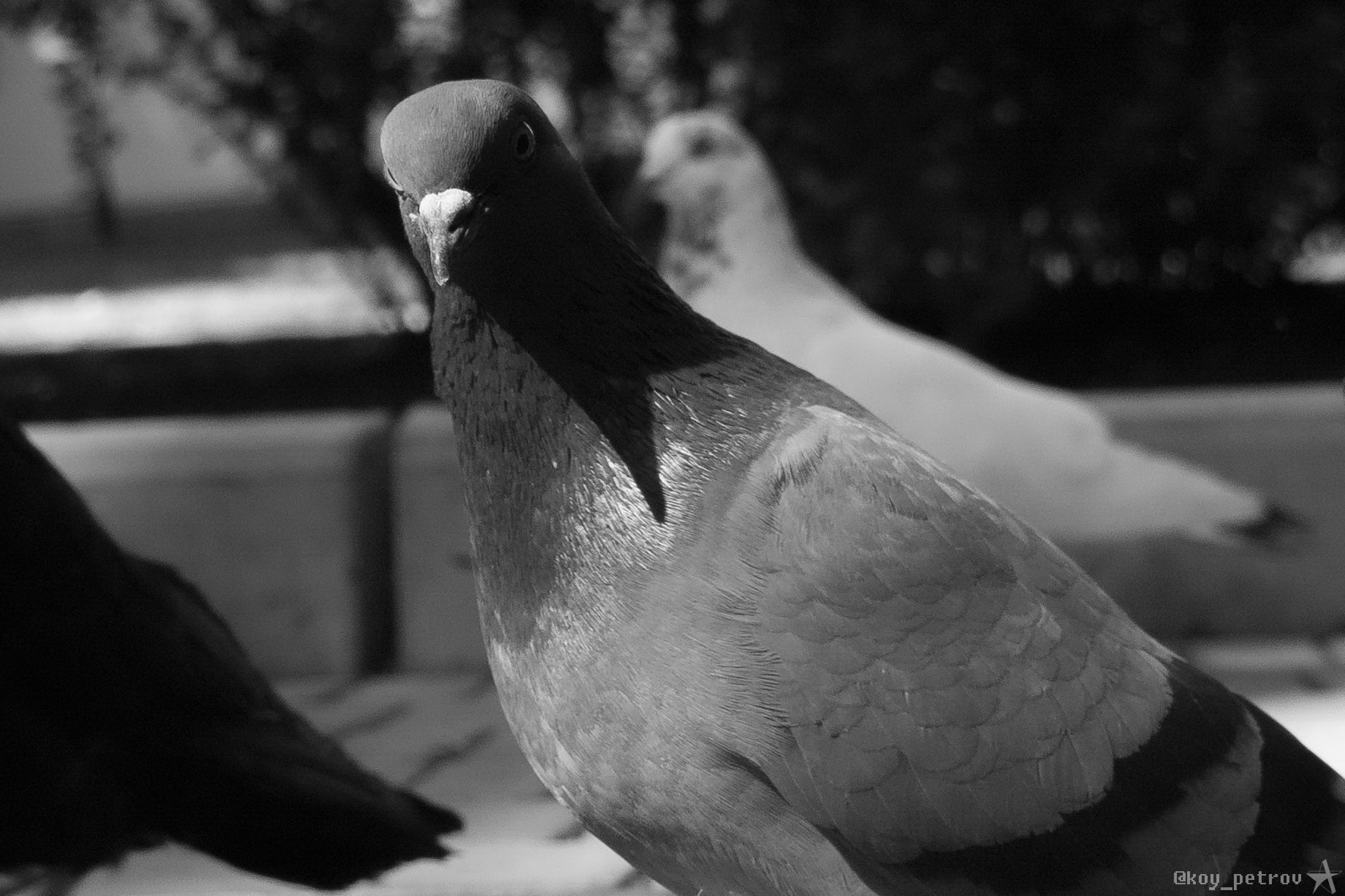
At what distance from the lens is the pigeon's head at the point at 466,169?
1.57 metres

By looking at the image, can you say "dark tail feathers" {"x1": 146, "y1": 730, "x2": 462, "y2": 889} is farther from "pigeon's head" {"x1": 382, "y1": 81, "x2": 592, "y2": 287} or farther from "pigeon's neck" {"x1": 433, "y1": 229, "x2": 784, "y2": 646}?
"pigeon's head" {"x1": 382, "y1": 81, "x2": 592, "y2": 287}

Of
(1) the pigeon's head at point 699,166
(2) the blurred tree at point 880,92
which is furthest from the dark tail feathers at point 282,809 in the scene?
(2) the blurred tree at point 880,92

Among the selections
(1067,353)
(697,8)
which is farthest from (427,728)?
(1067,353)

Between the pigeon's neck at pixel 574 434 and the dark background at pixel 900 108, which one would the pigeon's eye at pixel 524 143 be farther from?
the dark background at pixel 900 108

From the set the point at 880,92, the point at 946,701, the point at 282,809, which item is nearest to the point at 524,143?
the point at 946,701

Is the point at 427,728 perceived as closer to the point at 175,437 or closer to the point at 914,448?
the point at 175,437

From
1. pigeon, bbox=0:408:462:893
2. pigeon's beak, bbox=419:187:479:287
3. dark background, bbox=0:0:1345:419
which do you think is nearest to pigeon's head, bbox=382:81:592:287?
pigeon's beak, bbox=419:187:479:287

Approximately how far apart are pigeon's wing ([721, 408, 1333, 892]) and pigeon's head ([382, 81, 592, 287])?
396 millimetres

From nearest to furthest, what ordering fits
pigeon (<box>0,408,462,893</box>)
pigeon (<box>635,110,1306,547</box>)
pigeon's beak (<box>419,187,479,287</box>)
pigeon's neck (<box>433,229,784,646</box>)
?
pigeon's beak (<box>419,187,479,287</box>) < pigeon's neck (<box>433,229,784,646</box>) < pigeon (<box>0,408,462,893</box>) < pigeon (<box>635,110,1306,547</box>)

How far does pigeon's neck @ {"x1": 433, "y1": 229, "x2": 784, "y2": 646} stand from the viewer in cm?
170

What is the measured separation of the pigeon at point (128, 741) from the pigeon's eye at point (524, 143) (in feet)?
4.14

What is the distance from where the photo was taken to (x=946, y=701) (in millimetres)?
1625

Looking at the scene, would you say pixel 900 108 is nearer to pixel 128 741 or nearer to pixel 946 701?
pixel 128 741

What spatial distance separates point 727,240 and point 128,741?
2058 millimetres
